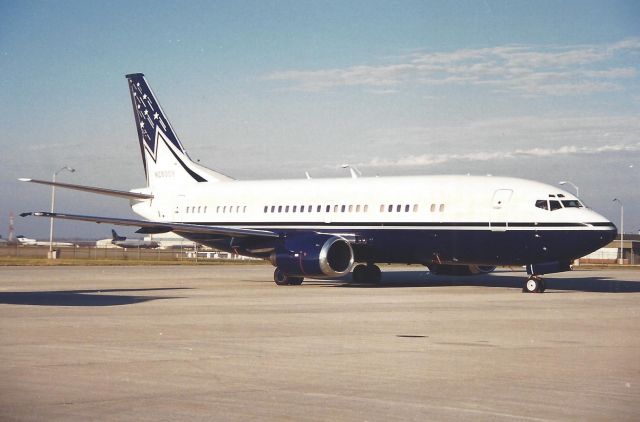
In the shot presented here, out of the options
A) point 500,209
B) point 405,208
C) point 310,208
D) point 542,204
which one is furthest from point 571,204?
point 310,208

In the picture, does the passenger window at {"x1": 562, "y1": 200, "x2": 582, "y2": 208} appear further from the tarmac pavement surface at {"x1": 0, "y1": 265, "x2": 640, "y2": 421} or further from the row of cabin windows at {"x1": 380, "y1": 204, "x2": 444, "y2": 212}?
the tarmac pavement surface at {"x1": 0, "y1": 265, "x2": 640, "y2": 421}

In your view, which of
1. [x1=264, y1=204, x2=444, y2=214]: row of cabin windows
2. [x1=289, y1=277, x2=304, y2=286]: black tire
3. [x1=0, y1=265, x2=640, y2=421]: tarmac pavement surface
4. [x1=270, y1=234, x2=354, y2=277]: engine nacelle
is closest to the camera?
[x1=0, y1=265, x2=640, y2=421]: tarmac pavement surface

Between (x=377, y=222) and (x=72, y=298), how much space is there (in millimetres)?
12921

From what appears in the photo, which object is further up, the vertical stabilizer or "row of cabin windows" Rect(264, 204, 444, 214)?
the vertical stabilizer

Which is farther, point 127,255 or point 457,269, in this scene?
point 127,255

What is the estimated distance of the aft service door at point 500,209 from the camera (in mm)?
32375

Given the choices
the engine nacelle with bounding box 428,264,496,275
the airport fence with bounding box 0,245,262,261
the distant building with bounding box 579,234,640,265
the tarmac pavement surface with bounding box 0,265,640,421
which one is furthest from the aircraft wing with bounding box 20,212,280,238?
the distant building with bounding box 579,234,640,265

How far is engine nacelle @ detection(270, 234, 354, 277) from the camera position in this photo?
33938 millimetres

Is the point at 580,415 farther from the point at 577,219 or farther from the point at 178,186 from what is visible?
the point at 178,186

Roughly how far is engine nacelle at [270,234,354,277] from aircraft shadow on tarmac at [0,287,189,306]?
6412 mm

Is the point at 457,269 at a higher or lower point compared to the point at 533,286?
higher

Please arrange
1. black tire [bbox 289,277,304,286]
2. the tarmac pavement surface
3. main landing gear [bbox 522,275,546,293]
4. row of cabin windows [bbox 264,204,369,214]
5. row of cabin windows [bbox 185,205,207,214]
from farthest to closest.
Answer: row of cabin windows [bbox 185,205,207,214] < black tire [bbox 289,277,304,286] < row of cabin windows [bbox 264,204,369,214] < main landing gear [bbox 522,275,546,293] < the tarmac pavement surface

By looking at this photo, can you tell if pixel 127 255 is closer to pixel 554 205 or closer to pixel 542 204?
pixel 542 204

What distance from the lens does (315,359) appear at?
1384 centimetres
